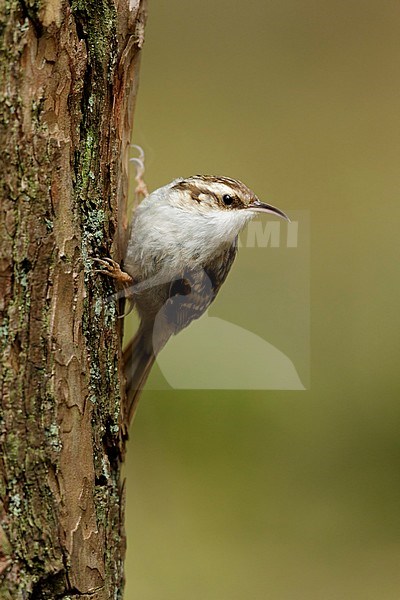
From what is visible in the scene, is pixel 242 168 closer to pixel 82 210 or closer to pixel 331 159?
pixel 331 159

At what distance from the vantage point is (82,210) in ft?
2.78

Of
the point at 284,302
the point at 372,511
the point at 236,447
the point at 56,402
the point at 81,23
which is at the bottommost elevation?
the point at 372,511

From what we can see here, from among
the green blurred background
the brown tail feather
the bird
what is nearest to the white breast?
the bird

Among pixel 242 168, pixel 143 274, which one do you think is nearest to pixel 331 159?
pixel 242 168

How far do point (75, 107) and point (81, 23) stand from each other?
108mm

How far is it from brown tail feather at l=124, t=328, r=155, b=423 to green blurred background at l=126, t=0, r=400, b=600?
0.57ft

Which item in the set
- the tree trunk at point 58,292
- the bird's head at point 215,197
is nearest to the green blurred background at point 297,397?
the bird's head at point 215,197

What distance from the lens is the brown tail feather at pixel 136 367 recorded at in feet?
3.42

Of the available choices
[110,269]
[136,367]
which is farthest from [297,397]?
[110,269]

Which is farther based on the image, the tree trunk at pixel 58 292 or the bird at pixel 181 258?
the bird at pixel 181 258

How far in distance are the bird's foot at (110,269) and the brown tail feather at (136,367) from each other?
137mm

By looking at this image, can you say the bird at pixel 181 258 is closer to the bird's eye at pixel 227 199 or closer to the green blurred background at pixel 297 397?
the bird's eye at pixel 227 199

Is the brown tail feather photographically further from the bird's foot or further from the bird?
the bird's foot

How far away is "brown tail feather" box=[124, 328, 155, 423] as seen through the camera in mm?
1043
